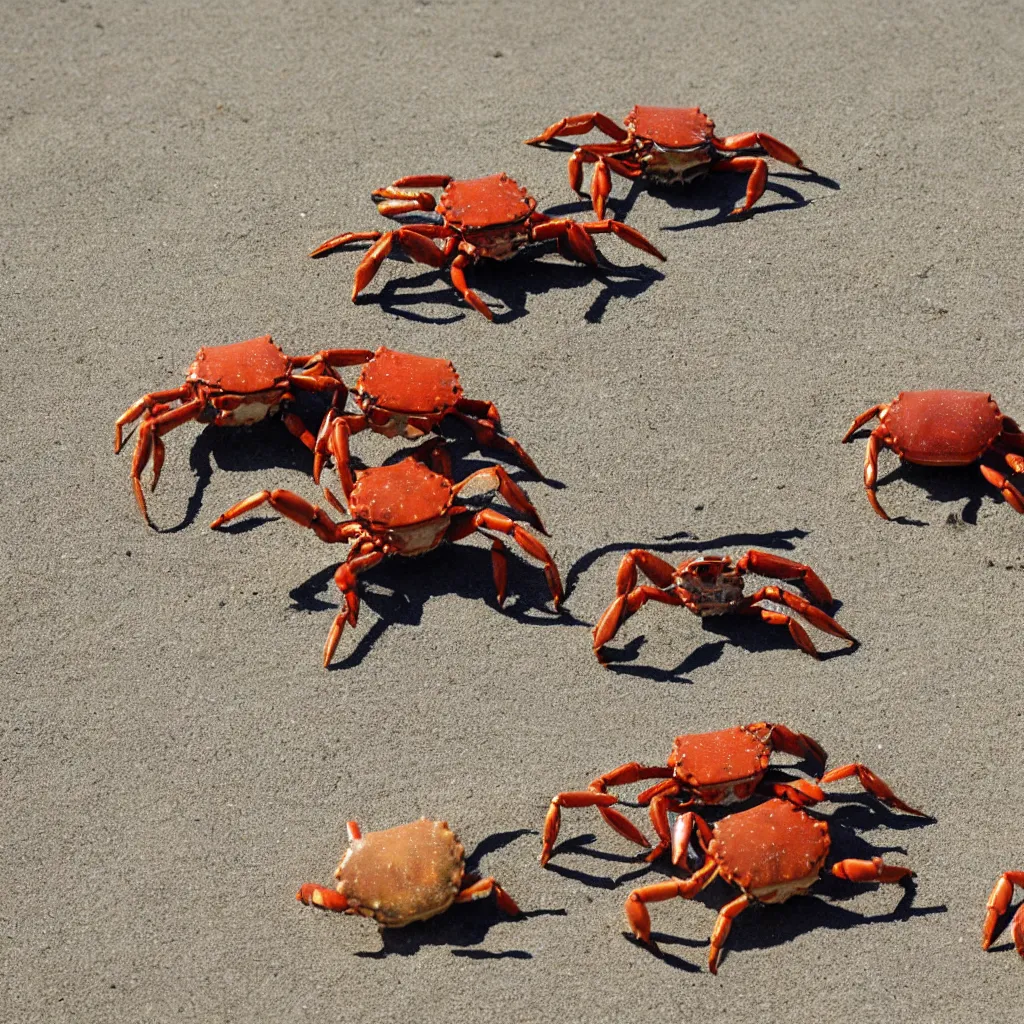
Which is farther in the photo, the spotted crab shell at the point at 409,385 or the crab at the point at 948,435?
the spotted crab shell at the point at 409,385

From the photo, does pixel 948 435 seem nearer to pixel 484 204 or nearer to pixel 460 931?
pixel 484 204

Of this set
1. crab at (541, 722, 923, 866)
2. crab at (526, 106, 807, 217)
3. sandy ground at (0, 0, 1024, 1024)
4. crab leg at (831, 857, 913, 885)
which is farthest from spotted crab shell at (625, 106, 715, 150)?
crab leg at (831, 857, 913, 885)

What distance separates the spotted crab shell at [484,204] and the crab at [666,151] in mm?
685

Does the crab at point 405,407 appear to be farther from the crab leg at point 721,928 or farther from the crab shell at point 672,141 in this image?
the crab leg at point 721,928

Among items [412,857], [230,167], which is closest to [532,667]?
[412,857]

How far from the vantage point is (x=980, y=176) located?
1213 centimetres

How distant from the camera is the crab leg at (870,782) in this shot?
804cm

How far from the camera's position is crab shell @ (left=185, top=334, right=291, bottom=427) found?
9.85m

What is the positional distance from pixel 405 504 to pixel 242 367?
1.59 metres

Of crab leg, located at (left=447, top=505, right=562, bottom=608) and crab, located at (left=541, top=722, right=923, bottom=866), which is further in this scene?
crab leg, located at (left=447, top=505, right=562, bottom=608)

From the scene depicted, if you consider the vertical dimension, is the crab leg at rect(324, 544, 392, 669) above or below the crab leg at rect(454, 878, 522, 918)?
above

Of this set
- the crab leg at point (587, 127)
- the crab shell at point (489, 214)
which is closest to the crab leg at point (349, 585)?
the crab shell at point (489, 214)

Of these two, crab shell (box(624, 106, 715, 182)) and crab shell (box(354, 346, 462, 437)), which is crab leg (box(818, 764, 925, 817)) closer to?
crab shell (box(354, 346, 462, 437))

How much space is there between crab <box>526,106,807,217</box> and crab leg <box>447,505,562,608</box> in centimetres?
329
